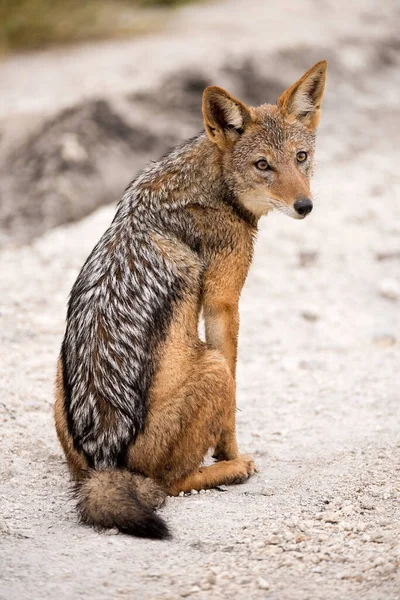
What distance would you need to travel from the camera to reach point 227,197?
20.6 feet

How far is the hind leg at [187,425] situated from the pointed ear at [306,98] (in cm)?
209

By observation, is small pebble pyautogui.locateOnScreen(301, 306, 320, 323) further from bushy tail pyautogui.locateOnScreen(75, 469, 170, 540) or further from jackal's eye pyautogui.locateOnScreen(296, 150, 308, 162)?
bushy tail pyautogui.locateOnScreen(75, 469, 170, 540)

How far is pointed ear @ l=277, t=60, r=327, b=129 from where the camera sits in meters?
6.45

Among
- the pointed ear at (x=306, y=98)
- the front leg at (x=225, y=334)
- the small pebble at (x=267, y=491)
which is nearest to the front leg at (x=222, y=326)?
the front leg at (x=225, y=334)

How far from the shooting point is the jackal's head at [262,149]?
20.1ft

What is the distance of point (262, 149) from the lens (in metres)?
6.23

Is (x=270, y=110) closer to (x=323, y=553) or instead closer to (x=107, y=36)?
(x=323, y=553)

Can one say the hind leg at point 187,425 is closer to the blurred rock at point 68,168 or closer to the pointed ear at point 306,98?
the pointed ear at point 306,98

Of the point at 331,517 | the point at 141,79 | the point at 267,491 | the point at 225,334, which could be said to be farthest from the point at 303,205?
the point at 141,79

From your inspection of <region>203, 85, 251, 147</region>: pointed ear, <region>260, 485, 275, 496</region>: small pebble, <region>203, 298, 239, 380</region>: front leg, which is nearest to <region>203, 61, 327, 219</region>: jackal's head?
<region>203, 85, 251, 147</region>: pointed ear

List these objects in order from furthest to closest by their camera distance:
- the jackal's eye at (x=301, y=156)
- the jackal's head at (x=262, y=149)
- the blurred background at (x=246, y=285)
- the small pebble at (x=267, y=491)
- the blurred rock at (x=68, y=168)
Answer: the blurred rock at (x=68, y=168)
the jackal's eye at (x=301, y=156)
the jackal's head at (x=262, y=149)
the small pebble at (x=267, y=491)
the blurred background at (x=246, y=285)

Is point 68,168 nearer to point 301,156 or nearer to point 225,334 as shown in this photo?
point 301,156

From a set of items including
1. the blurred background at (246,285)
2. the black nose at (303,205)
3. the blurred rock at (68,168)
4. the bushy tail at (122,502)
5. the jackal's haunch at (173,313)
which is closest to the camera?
the blurred background at (246,285)

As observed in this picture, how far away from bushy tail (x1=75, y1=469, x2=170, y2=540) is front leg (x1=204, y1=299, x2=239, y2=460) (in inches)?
36.0
